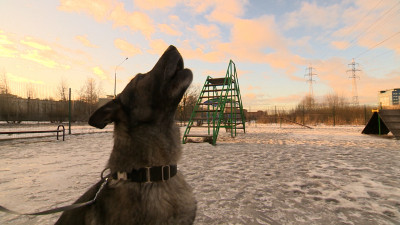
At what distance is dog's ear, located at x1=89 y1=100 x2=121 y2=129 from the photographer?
1.62 m

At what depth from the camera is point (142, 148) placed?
1662 millimetres

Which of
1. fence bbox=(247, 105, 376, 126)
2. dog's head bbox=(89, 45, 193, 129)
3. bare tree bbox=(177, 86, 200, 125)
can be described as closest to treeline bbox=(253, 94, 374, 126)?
fence bbox=(247, 105, 376, 126)

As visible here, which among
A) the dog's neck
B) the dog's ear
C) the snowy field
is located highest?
the dog's ear

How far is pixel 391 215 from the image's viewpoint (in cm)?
242

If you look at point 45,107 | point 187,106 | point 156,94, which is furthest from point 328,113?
point 45,107

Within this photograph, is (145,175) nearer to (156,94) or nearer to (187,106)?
(156,94)

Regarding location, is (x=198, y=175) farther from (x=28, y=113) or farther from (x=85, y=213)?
(x=28, y=113)

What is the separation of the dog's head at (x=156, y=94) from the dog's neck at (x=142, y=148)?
0.08 meters

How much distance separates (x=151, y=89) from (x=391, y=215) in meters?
3.06

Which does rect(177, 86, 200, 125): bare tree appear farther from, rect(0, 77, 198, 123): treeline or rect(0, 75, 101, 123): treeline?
rect(0, 75, 101, 123): treeline

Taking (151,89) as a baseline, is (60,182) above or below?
below

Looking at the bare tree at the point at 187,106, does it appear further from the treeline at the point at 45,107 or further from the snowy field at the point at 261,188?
the snowy field at the point at 261,188

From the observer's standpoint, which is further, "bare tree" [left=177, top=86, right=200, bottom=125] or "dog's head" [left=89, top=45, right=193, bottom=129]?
"bare tree" [left=177, top=86, right=200, bottom=125]

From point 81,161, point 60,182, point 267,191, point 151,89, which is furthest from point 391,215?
point 81,161
